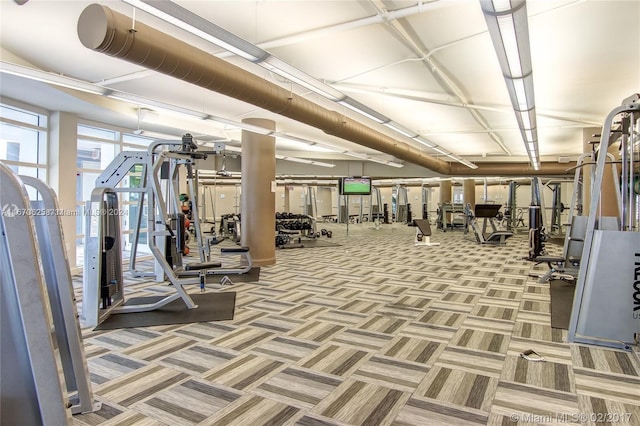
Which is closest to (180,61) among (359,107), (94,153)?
(359,107)

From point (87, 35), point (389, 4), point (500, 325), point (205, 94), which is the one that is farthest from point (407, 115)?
point (87, 35)

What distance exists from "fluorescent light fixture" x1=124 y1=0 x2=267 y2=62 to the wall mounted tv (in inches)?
404

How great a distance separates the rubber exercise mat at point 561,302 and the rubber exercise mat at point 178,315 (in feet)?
10.6

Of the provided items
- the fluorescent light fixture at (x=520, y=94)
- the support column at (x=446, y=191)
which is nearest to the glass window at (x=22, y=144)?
the fluorescent light fixture at (x=520, y=94)

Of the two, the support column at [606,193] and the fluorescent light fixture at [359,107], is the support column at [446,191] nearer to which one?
the support column at [606,193]

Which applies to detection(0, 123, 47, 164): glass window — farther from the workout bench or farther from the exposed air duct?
the workout bench

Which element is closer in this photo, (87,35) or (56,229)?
(56,229)

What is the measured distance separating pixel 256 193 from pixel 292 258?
1852 mm

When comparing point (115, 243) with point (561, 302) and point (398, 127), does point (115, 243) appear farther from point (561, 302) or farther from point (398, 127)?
point (561, 302)

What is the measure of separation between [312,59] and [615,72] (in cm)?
417

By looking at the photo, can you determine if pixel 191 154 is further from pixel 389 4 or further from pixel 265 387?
pixel 265 387

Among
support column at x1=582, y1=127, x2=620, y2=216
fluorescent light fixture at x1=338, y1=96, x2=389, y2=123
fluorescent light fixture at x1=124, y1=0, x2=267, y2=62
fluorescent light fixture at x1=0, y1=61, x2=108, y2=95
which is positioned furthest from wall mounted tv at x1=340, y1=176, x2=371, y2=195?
fluorescent light fixture at x1=124, y1=0, x2=267, y2=62

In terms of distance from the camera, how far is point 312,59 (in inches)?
187

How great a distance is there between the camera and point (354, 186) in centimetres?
1366
